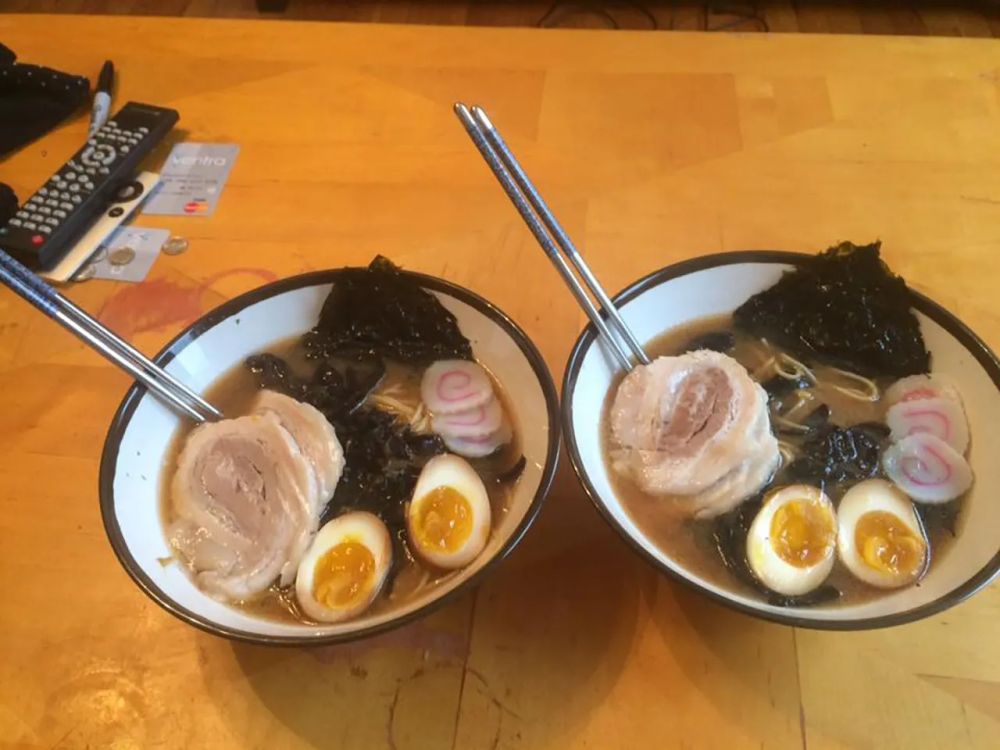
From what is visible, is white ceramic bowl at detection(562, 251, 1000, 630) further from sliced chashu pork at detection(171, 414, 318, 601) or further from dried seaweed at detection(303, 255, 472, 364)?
A: sliced chashu pork at detection(171, 414, 318, 601)

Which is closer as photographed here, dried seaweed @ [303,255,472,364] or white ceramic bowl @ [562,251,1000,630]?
white ceramic bowl @ [562,251,1000,630]

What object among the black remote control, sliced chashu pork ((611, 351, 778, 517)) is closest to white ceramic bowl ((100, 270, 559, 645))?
sliced chashu pork ((611, 351, 778, 517))

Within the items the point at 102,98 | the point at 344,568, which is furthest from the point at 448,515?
the point at 102,98

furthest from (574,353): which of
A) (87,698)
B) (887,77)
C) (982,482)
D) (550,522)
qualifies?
(887,77)

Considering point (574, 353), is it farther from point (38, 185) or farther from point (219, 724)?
point (38, 185)

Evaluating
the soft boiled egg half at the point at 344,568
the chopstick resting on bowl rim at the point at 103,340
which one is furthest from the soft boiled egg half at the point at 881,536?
the chopstick resting on bowl rim at the point at 103,340

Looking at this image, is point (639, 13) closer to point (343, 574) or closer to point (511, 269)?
point (511, 269)
